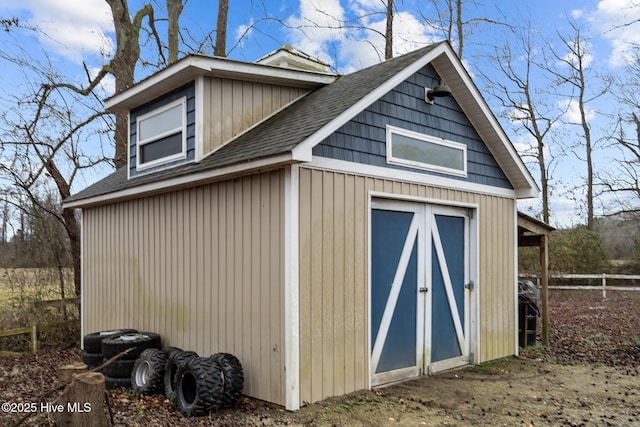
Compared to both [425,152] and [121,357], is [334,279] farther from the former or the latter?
[121,357]

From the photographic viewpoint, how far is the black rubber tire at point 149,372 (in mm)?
6143

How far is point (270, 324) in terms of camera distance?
5.59 m

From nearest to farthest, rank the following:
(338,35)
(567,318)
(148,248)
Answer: (148,248) < (567,318) < (338,35)

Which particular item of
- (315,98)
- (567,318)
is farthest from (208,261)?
(567,318)

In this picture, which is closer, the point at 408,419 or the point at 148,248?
the point at 408,419

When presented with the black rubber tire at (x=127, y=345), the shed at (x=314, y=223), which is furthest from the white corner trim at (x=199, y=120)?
the black rubber tire at (x=127, y=345)

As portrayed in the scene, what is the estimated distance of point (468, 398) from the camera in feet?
20.1

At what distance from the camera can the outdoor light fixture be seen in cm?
702

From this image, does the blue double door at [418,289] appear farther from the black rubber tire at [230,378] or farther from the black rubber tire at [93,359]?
the black rubber tire at [93,359]

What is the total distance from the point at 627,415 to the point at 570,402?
23.9 inches

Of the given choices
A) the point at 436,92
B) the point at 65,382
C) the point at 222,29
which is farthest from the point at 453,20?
the point at 65,382

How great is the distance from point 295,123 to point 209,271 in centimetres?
204

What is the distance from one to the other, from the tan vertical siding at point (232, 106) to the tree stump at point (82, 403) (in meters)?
3.16

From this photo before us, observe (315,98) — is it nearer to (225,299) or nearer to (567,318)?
(225,299)
